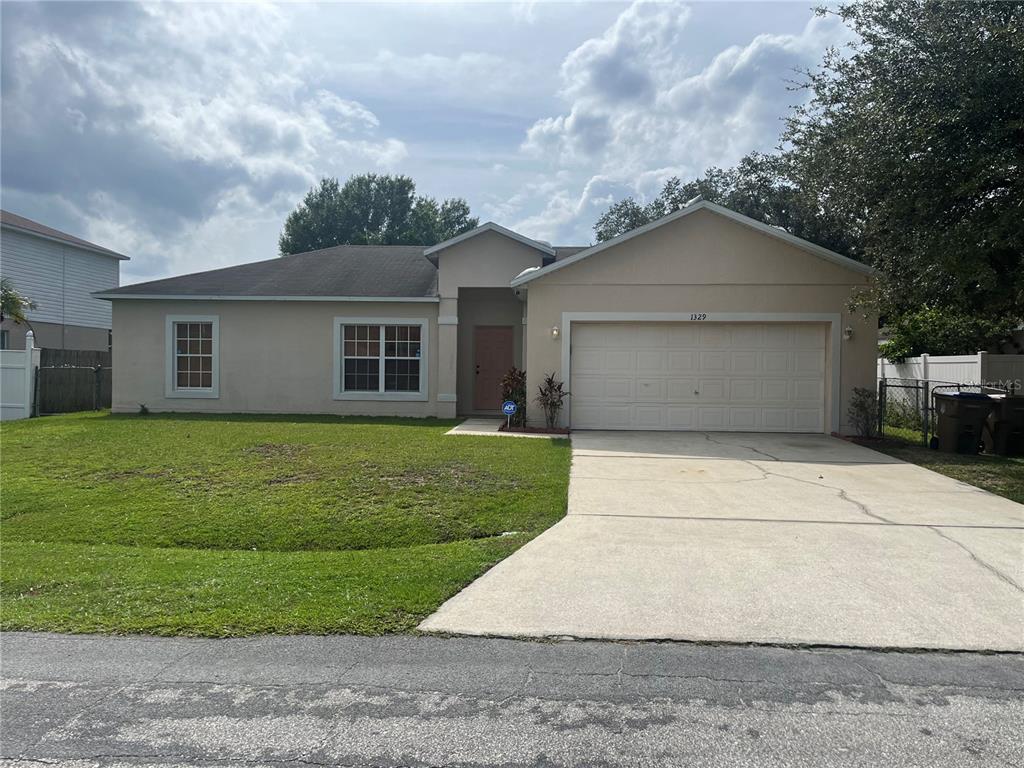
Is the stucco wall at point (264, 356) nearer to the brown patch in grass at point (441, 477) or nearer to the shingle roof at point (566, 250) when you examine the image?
the shingle roof at point (566, 250)

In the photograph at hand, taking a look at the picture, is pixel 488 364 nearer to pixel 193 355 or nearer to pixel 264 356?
pixel 264 356

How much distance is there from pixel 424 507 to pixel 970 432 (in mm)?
10030

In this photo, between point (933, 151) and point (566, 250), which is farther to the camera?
point (566, 250)

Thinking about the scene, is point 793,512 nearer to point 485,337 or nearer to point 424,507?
point 424,507

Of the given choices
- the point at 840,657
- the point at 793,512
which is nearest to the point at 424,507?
the point at 793,512

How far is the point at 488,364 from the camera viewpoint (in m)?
18.3

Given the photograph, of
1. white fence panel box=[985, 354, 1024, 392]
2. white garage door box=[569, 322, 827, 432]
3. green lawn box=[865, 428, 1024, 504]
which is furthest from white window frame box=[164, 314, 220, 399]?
white fence panel box=[985, 354, 1024, 392]

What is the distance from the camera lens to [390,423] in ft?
49.8

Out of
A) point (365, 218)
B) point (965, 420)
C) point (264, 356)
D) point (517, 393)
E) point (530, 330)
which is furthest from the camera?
point (365, 218)

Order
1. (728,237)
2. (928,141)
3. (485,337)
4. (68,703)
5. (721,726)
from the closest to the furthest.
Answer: (721,726)
(68,703)
(928,141)
(728,237)
(485,337)

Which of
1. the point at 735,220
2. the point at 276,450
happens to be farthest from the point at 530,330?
the point at 276,450

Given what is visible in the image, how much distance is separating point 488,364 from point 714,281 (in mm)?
6525

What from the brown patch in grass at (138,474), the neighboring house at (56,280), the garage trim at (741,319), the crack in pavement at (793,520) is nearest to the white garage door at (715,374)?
the garage trim at (741,319)

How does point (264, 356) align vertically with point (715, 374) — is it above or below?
above
